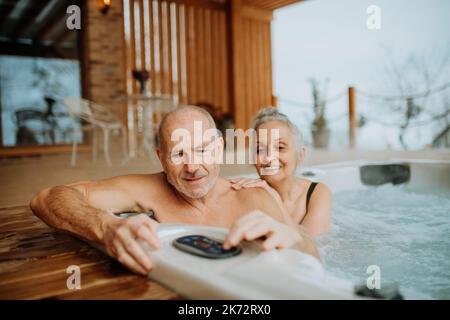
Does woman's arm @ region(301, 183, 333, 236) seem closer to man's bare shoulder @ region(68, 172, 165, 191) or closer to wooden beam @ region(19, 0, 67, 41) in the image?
man's bare shoulder @ region(68, 172, 165, 191)

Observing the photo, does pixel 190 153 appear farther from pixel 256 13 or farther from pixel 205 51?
pixel 256 13

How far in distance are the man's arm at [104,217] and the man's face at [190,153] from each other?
0.84ft

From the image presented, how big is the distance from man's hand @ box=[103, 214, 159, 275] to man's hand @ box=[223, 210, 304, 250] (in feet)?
0.61

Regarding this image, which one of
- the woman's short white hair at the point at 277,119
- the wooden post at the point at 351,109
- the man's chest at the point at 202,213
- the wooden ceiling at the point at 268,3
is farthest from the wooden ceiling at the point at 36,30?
the man's chest at the point at 202,213

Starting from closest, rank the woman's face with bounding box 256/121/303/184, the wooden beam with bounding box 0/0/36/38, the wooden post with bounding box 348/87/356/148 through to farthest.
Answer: the woman's face with bounding box 256/121/303/184
the wooden post with bounding box 348/87/356/148
the wooden beam with bounding box 0/0/36/38

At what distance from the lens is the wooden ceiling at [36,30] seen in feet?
23.5

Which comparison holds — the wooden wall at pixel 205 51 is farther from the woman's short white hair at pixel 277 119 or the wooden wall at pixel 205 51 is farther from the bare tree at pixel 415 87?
the woman's short white hair at pixel 277 119

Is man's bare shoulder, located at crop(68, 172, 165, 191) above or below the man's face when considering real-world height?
below

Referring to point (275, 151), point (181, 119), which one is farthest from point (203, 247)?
point (275, 151)

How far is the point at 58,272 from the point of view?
1057 millimetres

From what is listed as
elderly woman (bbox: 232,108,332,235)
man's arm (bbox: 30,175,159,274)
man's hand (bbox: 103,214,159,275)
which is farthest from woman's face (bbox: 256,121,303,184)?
man's hand (bbox: 103,214,159,275)

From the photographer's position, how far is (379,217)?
2801mm

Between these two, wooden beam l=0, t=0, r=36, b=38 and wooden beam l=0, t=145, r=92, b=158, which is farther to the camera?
wooden beam l=0, t=0, r=36, b=38

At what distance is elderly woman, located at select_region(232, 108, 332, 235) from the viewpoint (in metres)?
1.97
